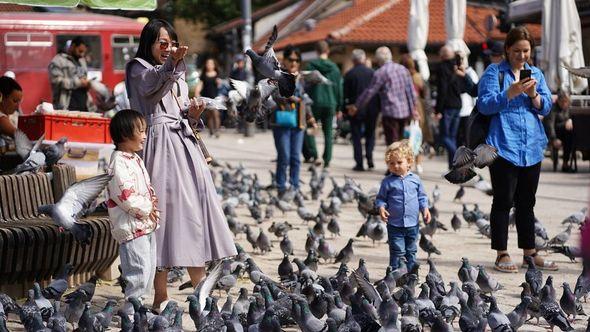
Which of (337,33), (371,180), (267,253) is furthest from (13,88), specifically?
(337,33)

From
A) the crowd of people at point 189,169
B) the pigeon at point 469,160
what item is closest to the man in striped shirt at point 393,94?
the crowd of people at point 189,169

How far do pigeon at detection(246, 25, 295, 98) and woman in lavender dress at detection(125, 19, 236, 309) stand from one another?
70cm

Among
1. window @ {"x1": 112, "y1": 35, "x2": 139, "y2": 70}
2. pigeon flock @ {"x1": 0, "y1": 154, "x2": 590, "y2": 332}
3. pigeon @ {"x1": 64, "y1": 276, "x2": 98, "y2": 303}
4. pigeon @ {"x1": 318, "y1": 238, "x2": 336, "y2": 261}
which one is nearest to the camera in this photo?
pigeon flock @ {"x1": 0, "y1": 154, "x2": 590, "y2": 332}

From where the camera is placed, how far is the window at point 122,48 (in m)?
26.1

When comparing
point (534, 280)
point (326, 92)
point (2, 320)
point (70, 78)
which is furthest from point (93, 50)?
point (2, 320)

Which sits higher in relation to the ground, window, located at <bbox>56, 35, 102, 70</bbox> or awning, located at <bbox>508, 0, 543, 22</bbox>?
awning, located at <bbox>508, 0, 543, 22</bbox>

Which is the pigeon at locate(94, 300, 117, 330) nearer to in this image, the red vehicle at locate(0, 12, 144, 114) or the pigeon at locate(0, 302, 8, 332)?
the pigeon at locate(0, 302, 8, 332)

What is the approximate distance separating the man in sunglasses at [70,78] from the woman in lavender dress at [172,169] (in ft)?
27.1

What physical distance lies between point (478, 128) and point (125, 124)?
3085 millimetres

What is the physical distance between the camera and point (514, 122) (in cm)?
848

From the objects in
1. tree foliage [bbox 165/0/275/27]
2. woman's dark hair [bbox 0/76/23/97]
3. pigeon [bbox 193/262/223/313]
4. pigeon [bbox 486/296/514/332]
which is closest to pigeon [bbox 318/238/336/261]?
pigeon [bbox 193/262/223/313]

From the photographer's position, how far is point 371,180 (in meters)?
16.9

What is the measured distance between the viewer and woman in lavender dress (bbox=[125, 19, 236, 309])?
6.93m

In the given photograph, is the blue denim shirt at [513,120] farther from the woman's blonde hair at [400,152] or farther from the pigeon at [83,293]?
the pigeon at [83,293]
